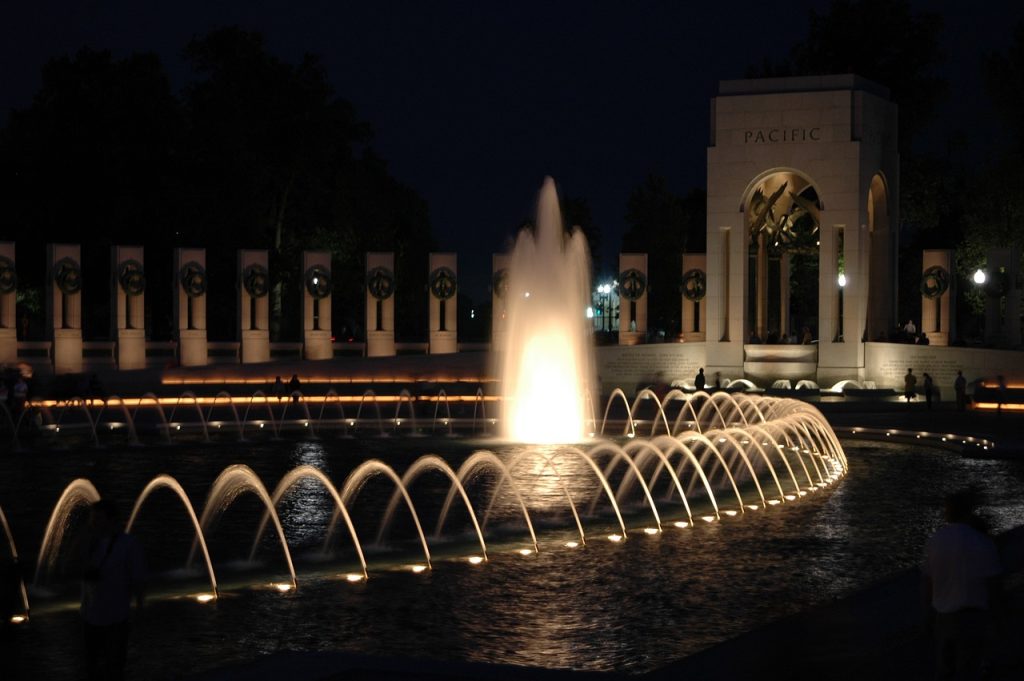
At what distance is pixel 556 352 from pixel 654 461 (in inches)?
274

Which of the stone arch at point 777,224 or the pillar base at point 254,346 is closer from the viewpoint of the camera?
the stone arch at point 777,224

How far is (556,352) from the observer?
1196 inches

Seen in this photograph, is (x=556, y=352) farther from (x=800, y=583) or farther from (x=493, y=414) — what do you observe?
(x=800, y=583)

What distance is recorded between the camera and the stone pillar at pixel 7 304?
1693 inches

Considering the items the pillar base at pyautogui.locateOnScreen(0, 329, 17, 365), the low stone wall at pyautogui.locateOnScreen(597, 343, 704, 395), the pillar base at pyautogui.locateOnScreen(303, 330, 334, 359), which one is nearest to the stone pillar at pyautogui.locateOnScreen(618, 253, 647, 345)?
the low stone wall at pyautogui.locateOnScreen(597, 343, 704, 395)

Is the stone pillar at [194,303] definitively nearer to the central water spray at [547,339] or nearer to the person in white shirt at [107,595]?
the central water spray at [547,339]

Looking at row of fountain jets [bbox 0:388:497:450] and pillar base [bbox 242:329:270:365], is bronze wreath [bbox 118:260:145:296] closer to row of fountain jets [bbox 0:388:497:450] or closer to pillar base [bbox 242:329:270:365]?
pillar base [bbox 242:329:270:365]

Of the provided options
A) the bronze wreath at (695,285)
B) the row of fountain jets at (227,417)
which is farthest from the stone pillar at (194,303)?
the bronze wreath at (695,285)

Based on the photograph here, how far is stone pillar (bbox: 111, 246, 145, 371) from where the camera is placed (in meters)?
44.5

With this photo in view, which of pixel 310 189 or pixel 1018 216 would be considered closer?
pixel 1018 216

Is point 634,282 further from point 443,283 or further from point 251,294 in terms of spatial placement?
point 251,294

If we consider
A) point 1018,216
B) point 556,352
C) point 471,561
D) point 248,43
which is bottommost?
point 471,561

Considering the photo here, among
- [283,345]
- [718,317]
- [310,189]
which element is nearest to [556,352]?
[718,317]

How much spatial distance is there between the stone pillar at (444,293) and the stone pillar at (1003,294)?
58.2ft
